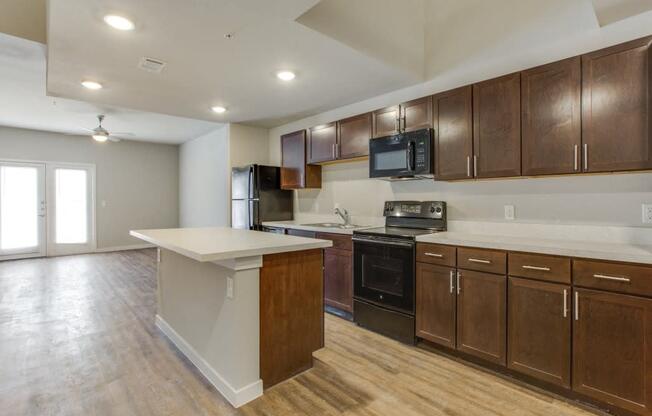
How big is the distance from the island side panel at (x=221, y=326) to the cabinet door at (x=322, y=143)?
2.03m

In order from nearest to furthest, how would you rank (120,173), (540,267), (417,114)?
1. (540,267)
2. (417,114)
3. (120,173)

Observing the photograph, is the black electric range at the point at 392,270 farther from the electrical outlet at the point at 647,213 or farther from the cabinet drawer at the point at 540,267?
the electrical outlet at the point at 647,213

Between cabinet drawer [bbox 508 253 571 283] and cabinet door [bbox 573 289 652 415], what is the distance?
0.41 ft

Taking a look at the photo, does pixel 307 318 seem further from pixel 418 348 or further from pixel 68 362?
pixel 68 362

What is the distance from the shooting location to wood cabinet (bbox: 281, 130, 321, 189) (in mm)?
4234

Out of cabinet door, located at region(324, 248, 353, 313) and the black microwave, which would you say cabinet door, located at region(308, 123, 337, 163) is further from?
cabinet door, located at region(324, 248, 353, 313)

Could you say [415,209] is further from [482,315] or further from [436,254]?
[482,315]

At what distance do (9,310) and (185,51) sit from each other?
11.3 ft

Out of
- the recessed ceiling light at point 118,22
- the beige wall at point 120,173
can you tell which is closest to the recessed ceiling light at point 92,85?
the recessed ceiling light at point 118,22

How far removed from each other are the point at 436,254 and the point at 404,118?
1.35 meters

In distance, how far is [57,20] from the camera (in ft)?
6.78

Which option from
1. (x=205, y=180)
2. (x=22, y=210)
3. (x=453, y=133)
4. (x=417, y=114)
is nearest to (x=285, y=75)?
(x=417, y=114)

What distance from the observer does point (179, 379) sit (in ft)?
7.18

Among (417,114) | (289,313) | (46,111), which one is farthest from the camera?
(46,111)
